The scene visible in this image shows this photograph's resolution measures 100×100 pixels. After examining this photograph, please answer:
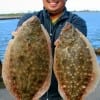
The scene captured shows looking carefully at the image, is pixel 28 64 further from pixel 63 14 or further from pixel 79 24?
pixel 63 14

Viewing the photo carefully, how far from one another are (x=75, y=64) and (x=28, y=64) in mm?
545

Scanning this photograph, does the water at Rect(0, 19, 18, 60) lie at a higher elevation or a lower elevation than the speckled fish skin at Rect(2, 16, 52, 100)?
lower

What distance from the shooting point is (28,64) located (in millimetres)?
5113

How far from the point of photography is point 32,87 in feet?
17.0

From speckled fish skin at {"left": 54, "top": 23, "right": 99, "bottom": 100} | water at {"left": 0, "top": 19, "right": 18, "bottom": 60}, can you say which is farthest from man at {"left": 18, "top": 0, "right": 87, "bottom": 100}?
speckled fish skin at {"left": 54, "top": 23, "right": 99, "bottom": 100}

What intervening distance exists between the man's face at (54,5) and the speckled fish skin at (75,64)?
0.82 m

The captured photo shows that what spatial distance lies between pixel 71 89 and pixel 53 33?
3.96 feet

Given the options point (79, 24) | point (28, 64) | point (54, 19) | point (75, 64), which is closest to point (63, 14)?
point (54, 19)

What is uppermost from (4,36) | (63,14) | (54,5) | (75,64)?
(54,5)

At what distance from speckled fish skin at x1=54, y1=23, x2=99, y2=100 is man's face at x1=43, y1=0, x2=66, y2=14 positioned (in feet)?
2.70

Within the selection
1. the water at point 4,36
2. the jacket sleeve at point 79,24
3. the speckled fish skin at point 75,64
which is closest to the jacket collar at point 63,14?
the jacket sleeve at point 79,24

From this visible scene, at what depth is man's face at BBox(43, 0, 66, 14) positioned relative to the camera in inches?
235

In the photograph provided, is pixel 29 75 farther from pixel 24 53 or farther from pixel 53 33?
pixel 53 33

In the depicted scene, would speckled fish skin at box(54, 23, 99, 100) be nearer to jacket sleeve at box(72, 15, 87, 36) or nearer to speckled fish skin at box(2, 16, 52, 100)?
speckled fish skin at box(2, 16, 52, 100)
